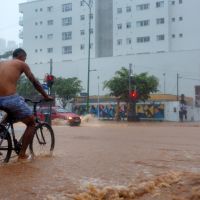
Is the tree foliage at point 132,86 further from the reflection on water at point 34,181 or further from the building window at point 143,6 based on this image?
the reflection on water at point 34,181

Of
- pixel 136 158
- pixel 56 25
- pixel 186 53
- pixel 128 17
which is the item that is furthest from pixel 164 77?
pixel 136 158

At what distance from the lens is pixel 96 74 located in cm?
7169

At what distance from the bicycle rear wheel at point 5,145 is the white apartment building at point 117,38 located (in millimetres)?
58479

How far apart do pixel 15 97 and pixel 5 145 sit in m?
0.66

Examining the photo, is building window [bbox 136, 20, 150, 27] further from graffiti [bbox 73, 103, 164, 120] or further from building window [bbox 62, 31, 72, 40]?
graffiti [bbox 73, 103, 164, 120]

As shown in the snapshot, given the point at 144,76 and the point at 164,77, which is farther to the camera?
the point at 164,77

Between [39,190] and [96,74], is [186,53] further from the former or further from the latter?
[39,190]

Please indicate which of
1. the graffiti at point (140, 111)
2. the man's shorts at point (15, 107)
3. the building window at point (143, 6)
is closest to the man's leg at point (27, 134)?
the man's shorts at point (15, 107)

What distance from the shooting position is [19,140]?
6488mm

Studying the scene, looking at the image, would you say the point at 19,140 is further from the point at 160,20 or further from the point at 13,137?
the point at 160,20

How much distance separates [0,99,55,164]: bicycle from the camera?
6.19m

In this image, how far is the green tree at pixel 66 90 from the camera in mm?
58906

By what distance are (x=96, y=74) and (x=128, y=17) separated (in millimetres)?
11255

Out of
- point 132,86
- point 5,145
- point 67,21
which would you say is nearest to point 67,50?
point 67,21
